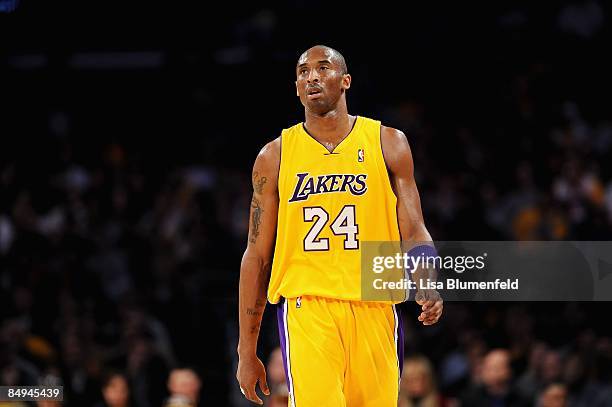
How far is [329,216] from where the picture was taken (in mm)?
6539

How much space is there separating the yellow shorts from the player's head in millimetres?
1187

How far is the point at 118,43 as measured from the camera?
16500 mm

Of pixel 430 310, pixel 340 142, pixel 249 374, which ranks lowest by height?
pixel 249 374

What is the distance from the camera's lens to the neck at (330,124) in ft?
22.1

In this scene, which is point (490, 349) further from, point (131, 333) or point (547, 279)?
point (131, 333)

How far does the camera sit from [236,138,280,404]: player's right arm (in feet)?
22.0

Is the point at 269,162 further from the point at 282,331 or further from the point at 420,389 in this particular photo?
the point at 420,389

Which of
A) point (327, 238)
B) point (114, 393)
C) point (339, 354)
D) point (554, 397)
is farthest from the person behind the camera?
point (554, 397)

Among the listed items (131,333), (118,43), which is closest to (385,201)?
(131,333)

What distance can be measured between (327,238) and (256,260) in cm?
49

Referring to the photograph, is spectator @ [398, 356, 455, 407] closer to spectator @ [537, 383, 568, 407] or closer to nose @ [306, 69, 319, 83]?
spectator @ [537, 383, 568, 407]

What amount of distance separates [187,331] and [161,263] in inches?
61.3

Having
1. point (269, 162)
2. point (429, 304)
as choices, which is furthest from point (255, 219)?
point (429, 304)

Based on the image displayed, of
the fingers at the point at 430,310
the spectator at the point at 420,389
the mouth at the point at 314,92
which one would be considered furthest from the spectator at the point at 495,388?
the mouth at the point at 314,92
